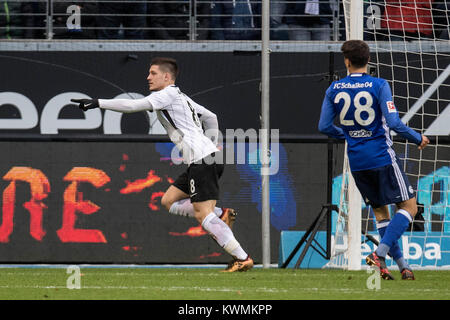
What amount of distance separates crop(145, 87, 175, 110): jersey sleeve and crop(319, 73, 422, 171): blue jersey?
140cm

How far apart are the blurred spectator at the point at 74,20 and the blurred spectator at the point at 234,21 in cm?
163

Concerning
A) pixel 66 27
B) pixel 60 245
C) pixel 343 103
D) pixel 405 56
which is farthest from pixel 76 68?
pixel 343 103

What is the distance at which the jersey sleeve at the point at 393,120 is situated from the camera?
7.34 m

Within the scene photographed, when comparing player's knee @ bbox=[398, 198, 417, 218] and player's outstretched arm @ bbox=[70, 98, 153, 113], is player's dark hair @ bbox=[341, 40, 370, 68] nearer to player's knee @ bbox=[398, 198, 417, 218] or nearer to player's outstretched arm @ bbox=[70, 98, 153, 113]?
player's knee @ bbox=[398, 198, 417, 218]

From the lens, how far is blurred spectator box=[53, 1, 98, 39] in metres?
12.9

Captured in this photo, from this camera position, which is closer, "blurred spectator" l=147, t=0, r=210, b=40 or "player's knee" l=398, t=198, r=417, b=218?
"player's knee" l=398, t=198, r=417, b=218

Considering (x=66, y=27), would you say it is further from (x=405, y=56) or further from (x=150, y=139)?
(x=405, y=56)

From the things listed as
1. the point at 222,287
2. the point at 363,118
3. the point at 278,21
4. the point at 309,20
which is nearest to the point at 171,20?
the point at 278,21

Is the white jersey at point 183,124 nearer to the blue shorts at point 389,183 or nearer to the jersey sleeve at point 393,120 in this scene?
the blue shorts at point 389,183

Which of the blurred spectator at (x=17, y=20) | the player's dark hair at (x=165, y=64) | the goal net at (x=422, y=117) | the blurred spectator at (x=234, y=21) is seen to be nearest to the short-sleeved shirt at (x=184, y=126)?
the player's dark hair at (x=165, y=64)

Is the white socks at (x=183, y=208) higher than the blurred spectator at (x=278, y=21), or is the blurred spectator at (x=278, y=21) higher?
the blurred spectator at (x=278, y=21)

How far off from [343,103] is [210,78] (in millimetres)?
4810

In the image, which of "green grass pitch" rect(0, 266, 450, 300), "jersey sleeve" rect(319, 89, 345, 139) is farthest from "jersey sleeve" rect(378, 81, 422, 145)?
"green grass pitch" rect(0, 266, 450, 300)

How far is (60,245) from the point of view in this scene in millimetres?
11750
